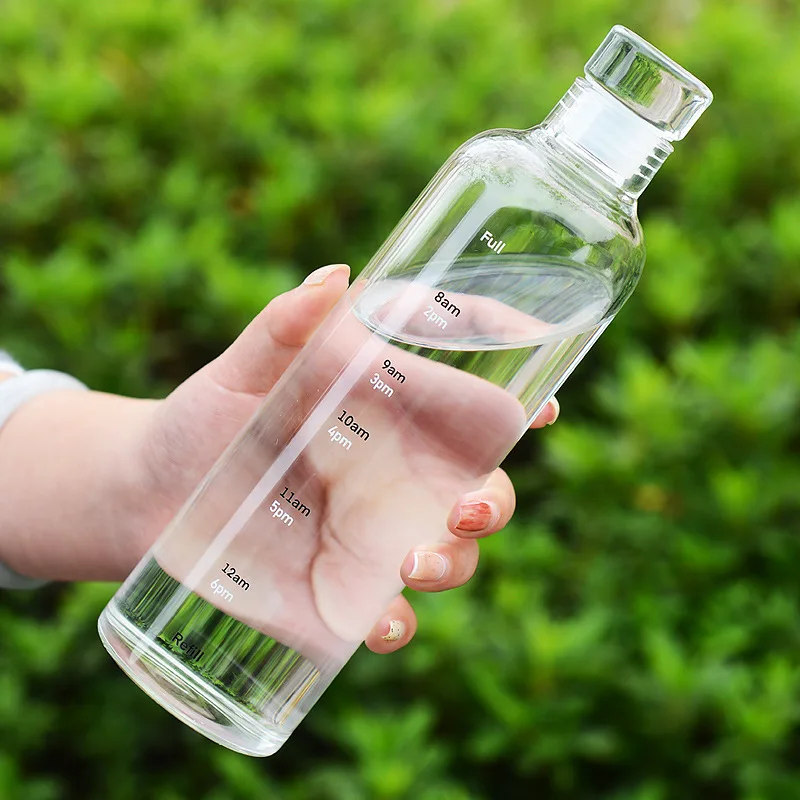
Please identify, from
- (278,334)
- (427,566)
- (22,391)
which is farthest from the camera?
(22,391)

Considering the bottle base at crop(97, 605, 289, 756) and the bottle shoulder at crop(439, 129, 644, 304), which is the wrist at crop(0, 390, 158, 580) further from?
the bottle shoulder at crop(439, 129, 644, 304)

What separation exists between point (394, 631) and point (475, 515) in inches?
9.0

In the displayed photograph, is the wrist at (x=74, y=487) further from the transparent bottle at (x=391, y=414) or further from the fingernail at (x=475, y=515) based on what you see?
the fingernail at (x=475, y=515)

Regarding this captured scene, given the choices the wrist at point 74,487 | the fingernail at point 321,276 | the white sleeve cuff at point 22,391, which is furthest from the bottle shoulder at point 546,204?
the white sleeve cuff at point 22,391

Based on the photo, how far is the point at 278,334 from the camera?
1.36 metres

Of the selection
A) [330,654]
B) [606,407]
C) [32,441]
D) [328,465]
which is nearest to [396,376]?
[328,465]

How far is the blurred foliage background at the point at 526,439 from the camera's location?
1667 mm

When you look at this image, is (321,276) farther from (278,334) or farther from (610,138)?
(610,138)

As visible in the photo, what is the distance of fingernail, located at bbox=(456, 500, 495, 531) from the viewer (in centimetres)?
124

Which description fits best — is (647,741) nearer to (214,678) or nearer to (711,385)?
(711,385)

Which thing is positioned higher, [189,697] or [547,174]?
[547,174]

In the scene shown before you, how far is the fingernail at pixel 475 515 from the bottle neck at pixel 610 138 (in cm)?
41

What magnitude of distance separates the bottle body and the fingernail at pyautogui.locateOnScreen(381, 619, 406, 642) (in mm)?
135

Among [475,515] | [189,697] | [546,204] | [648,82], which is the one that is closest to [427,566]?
[475,515]
